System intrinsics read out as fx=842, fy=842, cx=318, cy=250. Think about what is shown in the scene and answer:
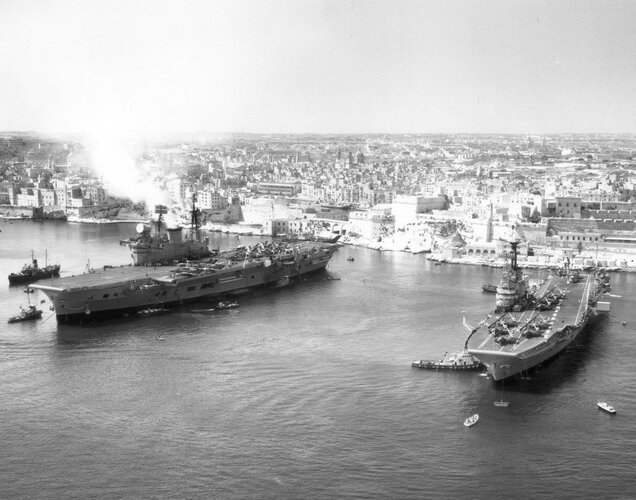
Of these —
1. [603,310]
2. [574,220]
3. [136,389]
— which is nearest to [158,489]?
[136,389]

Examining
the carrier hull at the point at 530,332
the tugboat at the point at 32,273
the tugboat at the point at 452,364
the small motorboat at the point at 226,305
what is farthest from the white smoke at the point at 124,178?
the tugboat at the point at 452,364

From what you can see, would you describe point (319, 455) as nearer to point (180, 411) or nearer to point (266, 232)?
point (180, 411)

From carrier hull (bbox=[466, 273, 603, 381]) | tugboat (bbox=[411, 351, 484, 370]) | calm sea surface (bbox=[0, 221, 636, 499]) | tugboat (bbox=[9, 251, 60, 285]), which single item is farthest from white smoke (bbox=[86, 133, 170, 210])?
tugboat (bbox=[411, 351, 484, 370])

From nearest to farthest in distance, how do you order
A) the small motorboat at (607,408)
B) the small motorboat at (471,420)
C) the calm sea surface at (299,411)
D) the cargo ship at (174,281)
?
the calm sea surface at (299,411), the small motorboat at (471,420), the small motorboat at (607,408), the cargo ship at (174,281)

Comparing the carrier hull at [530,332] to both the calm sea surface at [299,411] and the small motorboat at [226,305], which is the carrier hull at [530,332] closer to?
the calm sea surface at [299,411]

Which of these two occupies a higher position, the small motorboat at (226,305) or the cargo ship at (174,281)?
the cargo ship at (174,281)

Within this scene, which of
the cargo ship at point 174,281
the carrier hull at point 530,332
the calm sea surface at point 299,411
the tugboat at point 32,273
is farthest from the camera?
the tugboat at point 32,273
